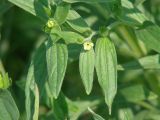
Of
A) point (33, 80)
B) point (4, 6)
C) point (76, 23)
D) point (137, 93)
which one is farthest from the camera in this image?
point (137, 93)

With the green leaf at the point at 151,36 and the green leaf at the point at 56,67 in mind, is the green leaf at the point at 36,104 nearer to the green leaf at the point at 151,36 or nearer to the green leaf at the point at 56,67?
the green leaf at the point at 56,67

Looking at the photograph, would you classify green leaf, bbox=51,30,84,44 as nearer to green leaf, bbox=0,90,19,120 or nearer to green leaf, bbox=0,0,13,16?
green leaf, bbox=0,90,19,120

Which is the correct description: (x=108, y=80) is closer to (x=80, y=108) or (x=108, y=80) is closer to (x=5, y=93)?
(x=5, y=93)

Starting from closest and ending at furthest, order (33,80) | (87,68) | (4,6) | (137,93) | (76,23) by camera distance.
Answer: (87,68)
(76,23)
(33,80)
(4,6)
(137,93)

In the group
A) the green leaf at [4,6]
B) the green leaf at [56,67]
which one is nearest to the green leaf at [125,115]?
the green leaf at [56,67]

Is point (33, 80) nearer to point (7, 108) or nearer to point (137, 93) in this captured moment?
point (7, 108)

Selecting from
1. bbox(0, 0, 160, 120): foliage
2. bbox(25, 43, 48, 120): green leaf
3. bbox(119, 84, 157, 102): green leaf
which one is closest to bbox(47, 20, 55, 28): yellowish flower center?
bbox(0, 0, 160, 120): foliage

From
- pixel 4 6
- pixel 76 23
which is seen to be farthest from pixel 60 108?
pixel 4 6
